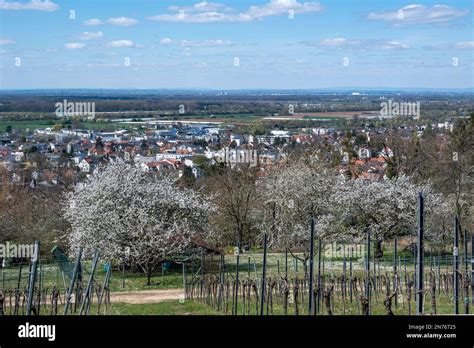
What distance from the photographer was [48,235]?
65.0 feet

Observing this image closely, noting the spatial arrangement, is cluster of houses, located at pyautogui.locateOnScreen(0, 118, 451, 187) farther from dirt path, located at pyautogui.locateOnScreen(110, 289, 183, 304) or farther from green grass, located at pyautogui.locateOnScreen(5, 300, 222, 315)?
green grass, located at pyautogui.locateOnScreen(5, 300, 222, 315)

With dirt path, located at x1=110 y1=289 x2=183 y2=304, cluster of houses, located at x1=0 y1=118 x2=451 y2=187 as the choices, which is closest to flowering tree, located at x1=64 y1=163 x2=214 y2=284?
dirt path, located at x1=110 y1=289 x2=183 y2=304

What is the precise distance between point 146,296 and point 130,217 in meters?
3.60

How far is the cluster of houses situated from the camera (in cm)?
3036

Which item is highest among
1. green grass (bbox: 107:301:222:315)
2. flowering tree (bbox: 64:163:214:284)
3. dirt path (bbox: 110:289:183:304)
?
flowering tree (bbox: 64:163:214:284)

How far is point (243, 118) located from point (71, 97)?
2828 centimetres

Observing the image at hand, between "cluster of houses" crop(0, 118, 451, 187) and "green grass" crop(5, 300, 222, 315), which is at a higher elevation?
"cluster of houses" crop(0, 118, 451, 187)

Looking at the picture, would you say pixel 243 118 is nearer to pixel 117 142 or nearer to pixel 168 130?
pixel 168 130

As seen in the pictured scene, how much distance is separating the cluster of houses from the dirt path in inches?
331

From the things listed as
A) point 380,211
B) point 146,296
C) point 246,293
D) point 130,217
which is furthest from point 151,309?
Answer: point 380,211

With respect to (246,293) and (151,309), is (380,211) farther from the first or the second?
(151,309)

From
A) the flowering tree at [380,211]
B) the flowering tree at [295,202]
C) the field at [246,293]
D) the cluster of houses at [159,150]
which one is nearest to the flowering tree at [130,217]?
the field at [246,293]
